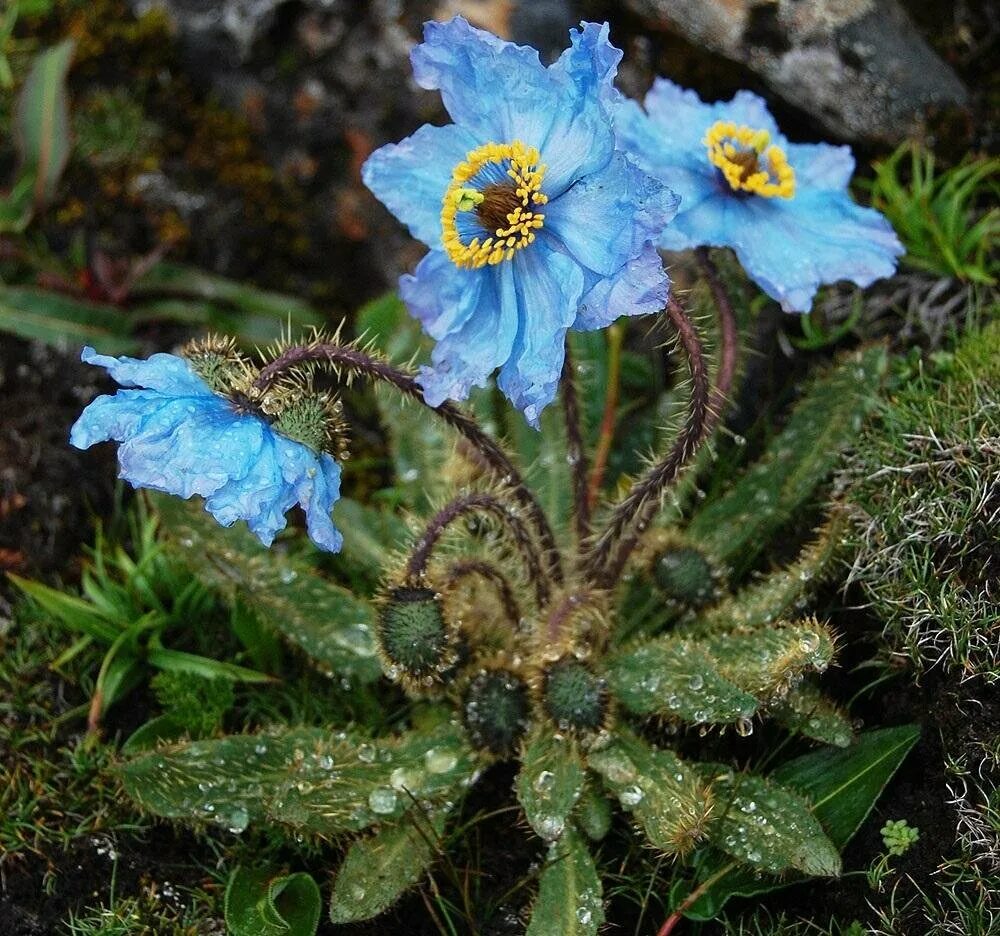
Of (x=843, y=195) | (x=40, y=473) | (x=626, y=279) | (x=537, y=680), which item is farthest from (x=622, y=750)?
(x=40, y=473)

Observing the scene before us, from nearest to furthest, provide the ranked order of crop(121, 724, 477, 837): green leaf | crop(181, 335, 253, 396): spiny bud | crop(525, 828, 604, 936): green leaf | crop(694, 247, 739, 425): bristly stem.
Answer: crop(181, 335, 253, 396): spiny bud → crop(525, 828, 604, 936): green leaf → crop(121, 724, 477, 837): green leaf → crop(694, 247, 739, 425): bristly stem

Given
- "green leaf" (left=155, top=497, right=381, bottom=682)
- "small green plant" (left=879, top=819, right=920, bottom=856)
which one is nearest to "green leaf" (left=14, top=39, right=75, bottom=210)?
"green leaf" (left=155, top=497, right=381, bottom=682)

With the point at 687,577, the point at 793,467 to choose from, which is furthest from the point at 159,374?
the point at 793,467

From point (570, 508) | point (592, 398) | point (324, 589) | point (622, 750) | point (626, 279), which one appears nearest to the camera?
point (626, 279)

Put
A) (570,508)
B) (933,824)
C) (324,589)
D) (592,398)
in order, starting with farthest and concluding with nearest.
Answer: (592,398) → (570,508) → (324,589) → (933,824)

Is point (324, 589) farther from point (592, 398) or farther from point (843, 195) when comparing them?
point (843, 195)

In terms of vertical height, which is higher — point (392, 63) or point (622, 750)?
point (392, 63)

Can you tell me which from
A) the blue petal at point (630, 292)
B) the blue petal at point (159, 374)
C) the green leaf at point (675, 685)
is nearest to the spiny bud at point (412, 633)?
the green leaf at point (675, 685)

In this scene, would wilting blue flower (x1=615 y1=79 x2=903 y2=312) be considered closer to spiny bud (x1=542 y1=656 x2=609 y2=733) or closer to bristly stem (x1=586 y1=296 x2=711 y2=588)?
bristly stem (x1=586 y1=296 x2=711 y2=588)
